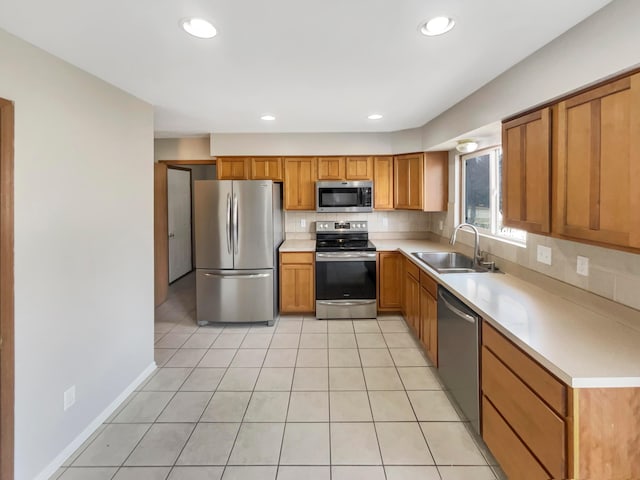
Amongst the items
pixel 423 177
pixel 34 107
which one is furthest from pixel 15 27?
pixel 423 177

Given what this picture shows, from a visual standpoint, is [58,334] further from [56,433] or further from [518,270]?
[518,270]

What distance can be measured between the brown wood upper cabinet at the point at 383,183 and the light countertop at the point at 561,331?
2170 millimetres

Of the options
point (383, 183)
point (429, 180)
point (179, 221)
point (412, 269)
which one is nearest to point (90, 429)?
point (412, 269)

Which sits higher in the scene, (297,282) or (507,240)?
(507,240)

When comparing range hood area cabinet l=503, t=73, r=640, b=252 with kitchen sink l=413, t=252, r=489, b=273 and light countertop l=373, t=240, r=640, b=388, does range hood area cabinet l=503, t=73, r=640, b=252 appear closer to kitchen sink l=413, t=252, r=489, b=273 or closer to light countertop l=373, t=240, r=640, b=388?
light countertop l=373, t=240, r=640, b=388

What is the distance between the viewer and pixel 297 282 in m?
4.23

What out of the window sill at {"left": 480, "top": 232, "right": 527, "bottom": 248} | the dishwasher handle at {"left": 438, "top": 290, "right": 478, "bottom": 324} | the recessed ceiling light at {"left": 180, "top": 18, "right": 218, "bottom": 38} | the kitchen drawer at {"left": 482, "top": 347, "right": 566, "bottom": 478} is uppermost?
the recessed ceiling light at {"left": 180, "top": 18, "right": 218, "bottom": 38}

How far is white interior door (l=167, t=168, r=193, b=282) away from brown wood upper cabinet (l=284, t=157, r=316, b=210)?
7.78 ft

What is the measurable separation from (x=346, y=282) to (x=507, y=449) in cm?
260

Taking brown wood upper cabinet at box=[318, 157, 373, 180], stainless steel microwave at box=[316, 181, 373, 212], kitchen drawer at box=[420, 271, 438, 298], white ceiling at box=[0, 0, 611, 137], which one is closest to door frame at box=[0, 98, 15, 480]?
white ceiling at box=[0, 0, 611, 137]

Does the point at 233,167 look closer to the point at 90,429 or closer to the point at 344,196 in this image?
the point at 344,196

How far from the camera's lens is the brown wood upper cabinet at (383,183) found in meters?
4.45

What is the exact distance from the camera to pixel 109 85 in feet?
7.86

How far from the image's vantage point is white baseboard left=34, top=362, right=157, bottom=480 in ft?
6.14
